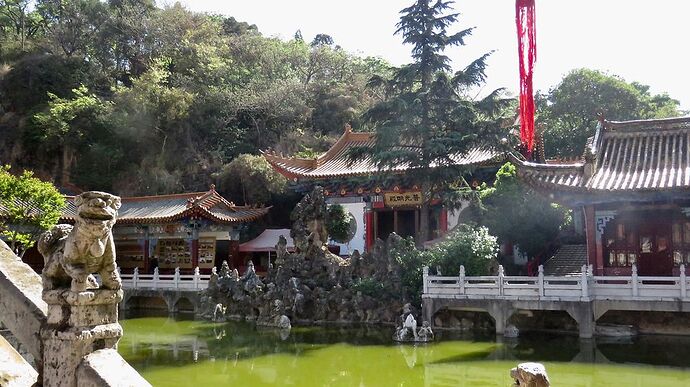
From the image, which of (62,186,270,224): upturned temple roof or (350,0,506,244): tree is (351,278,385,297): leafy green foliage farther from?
(62,186,270,224): upturned temple roof

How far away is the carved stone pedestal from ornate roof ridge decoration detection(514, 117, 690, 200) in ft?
41.8

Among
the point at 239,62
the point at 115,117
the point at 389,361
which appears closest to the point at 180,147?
the point at 115,117

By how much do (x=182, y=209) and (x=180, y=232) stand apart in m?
0.93

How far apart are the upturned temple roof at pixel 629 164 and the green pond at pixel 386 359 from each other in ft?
11.2

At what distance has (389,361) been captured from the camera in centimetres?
1154

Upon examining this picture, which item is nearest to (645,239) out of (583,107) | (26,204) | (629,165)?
(629,165)

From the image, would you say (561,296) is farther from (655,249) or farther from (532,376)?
(532,376)

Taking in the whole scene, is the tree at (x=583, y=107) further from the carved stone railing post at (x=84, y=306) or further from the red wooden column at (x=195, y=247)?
the carved stone railing post at (x=84, y=306)

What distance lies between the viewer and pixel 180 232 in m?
24.7

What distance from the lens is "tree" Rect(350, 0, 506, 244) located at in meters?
18.1

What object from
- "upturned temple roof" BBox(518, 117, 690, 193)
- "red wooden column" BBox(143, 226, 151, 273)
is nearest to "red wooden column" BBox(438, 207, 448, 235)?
"upturned temple roof" BBox(518, 117, 690, 193)

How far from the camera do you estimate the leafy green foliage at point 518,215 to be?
17969 mm

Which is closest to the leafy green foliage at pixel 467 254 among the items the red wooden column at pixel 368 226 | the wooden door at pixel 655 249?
the wooden door at pixel 655 249

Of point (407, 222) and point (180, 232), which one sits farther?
point (407, 222)
